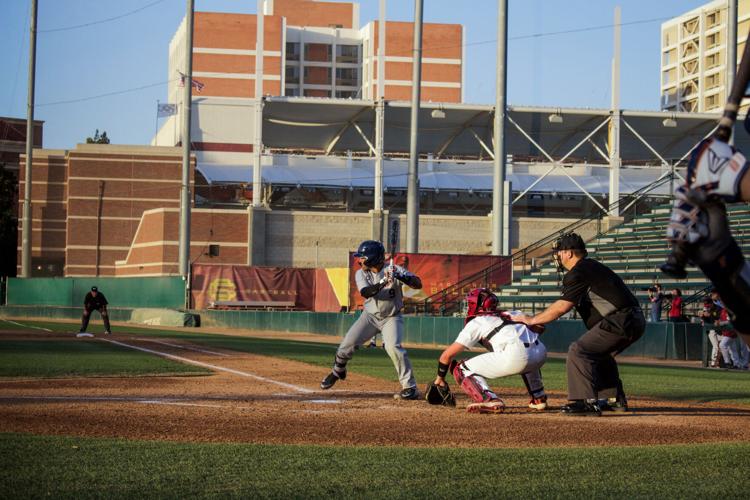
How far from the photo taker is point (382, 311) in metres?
12.2

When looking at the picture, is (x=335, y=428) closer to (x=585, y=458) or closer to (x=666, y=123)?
(x=585, y=458)

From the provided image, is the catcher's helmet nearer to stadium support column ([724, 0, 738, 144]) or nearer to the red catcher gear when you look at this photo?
the red catcher gear

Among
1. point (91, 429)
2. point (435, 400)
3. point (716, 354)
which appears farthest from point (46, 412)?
point (716, 354)

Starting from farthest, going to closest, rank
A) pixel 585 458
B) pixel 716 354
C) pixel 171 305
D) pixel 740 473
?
pixel 171 305 → pixel 716 354 → pixel 585 458 → pixel 740 473

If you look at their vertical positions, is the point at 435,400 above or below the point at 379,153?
below

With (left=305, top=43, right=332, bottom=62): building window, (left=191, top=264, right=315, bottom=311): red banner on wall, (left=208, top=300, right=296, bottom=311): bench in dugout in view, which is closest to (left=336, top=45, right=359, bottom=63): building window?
(left=305, top=43, right=332, bottom=62): building window

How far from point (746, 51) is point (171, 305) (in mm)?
45961

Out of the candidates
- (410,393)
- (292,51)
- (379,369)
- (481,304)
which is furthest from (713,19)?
(481,304)

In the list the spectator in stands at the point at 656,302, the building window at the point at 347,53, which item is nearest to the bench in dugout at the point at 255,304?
the spectator in stands at the point at 656,302

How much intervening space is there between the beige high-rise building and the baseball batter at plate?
10822cm

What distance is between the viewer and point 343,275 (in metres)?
43.2

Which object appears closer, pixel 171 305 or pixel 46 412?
pixel 46 412

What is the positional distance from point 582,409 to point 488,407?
988 mm

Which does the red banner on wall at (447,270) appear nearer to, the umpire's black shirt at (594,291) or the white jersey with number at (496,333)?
the white jersey with number at (496,333)
